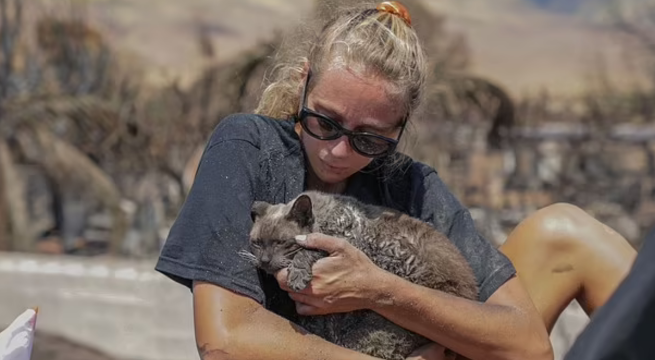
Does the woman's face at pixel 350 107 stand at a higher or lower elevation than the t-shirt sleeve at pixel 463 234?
higher

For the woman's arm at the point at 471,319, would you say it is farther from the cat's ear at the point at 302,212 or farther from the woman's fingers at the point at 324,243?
the cat's ear at the point at 302,212

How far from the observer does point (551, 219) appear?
3.47 metres

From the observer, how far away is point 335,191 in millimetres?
3047

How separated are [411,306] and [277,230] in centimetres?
45

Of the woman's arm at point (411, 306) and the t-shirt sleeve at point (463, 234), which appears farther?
the t-shirt sleeve at point (463, 234)

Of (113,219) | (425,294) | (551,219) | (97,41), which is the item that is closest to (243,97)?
(113,219)

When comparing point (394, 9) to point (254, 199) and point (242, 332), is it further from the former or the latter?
point (242, 332)

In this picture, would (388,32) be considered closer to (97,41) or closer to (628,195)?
(628,195)

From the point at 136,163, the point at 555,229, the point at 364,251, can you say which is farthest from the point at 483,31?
the point at 364,251

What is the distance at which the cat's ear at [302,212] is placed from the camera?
274cm

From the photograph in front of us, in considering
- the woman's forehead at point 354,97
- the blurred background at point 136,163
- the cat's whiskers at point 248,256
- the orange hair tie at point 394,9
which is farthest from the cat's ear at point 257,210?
the blurred background at point 136,163

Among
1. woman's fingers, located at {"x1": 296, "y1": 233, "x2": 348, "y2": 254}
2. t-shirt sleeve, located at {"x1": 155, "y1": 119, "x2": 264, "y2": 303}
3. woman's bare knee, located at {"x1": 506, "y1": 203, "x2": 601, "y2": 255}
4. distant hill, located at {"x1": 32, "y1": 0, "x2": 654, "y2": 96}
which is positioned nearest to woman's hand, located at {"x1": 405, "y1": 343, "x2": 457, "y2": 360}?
woman's fingers, located at {"x1": 296, "y1": 233, "x2": 348, "y2": 254}

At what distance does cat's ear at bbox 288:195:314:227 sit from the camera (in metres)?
2.74

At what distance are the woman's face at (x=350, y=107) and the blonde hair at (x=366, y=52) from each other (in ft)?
0.10
